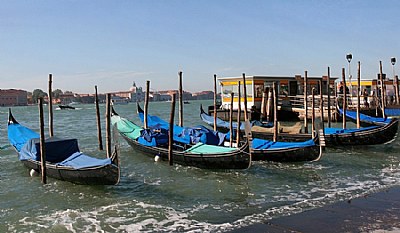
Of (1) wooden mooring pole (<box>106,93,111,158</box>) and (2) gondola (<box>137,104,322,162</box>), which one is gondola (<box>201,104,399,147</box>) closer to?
(2) gondola (<box>137,104,322,162</box>)

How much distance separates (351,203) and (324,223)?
55.5 inches

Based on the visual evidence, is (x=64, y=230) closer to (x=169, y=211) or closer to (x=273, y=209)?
(x=169, y=211)

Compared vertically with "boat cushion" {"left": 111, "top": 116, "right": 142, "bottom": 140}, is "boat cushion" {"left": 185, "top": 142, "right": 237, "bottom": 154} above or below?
below

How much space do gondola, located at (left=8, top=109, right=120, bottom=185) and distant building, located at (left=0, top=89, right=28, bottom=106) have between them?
9635cm

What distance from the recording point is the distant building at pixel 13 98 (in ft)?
328

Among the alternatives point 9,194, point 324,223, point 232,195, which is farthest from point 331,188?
point 9,194

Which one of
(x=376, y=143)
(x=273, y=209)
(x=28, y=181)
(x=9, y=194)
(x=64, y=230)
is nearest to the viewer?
(x=64, y=230)

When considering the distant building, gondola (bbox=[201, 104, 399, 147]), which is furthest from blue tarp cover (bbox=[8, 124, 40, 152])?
the distant building

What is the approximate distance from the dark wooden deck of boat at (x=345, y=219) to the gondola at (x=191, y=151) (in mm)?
3094

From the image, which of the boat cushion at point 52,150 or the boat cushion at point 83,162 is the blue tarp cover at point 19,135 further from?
the boat cushion at point 83,162

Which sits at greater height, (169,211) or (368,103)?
(368,103)

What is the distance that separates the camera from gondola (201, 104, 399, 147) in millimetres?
13641

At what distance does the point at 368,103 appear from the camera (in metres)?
24.5

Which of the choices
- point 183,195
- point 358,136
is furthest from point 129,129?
point 358,136
